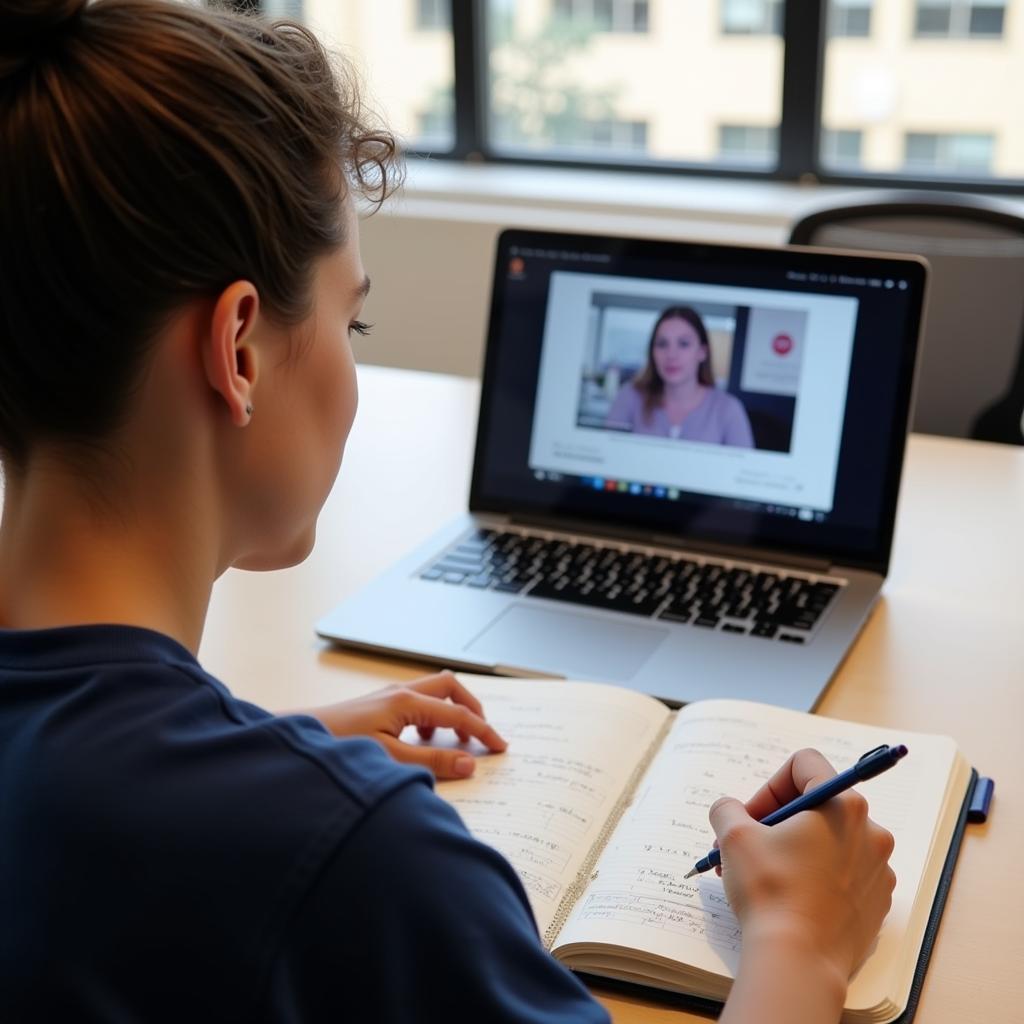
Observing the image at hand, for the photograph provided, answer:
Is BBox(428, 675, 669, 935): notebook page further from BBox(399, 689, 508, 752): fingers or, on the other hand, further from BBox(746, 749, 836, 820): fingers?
BBox(746, 749, 836, 820): fingers

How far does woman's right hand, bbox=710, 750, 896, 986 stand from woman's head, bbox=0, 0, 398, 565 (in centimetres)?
38

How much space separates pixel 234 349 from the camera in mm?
655

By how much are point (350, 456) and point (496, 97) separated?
7.49 feet

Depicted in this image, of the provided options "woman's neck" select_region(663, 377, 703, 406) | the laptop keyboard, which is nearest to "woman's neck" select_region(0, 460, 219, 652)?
the laptop keyboard

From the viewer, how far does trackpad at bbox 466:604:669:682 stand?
1156 mm

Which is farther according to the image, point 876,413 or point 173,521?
point 876,413

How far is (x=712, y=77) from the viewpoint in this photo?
11.3 ft

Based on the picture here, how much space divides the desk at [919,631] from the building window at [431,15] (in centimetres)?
223

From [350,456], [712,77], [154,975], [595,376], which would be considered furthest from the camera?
[712,77]

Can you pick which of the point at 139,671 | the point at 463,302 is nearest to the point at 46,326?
the point at 139,671

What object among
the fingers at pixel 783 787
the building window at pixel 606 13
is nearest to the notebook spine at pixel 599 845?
the fingers at pixel 783 787

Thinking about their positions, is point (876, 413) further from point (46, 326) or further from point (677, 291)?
point (46, 326)

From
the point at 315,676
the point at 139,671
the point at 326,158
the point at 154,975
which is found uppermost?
the point at 326,158

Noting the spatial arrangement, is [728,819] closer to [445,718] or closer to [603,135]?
[445,718]
